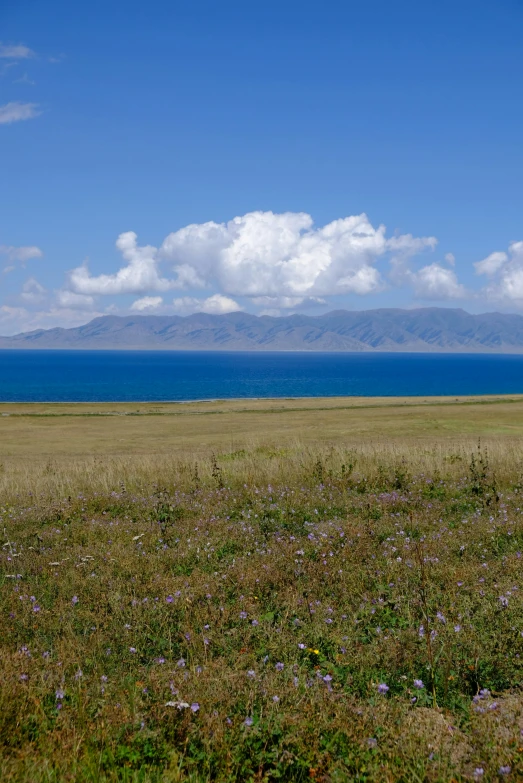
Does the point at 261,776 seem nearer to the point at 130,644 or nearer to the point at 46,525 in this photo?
the point at 130,644

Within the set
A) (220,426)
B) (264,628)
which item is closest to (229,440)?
(220,426)

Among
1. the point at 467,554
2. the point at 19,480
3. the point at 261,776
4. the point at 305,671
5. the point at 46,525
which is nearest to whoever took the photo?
the point at 261,776

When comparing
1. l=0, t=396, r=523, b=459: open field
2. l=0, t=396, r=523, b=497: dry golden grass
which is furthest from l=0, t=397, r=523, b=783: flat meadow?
l=0, t=396, r=523, b=459: open field

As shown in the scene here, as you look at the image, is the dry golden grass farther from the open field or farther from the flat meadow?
the flat meadow

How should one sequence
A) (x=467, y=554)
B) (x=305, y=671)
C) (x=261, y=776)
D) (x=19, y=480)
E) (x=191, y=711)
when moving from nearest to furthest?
1. (x=261, y=776)
2. (x=191, y=711)
3. (x=305, y=671)
4. (x=467, y=554)
5. (x=19, y=480)

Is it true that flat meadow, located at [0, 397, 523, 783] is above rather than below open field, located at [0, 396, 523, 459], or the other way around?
above

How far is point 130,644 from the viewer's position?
6.03m

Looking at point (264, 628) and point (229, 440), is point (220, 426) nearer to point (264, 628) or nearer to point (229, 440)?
point (229, 440)

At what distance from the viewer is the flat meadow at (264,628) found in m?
4.07

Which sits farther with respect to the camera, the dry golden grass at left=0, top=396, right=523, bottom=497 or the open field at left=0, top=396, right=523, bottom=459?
the open field at left=0, top=396, right=523, bottom=459

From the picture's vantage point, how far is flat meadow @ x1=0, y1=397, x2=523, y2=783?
4066 millimetres

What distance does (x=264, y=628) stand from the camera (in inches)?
245

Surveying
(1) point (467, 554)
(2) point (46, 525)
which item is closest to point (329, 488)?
(1) point (467, 554)

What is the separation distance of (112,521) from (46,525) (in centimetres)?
121
